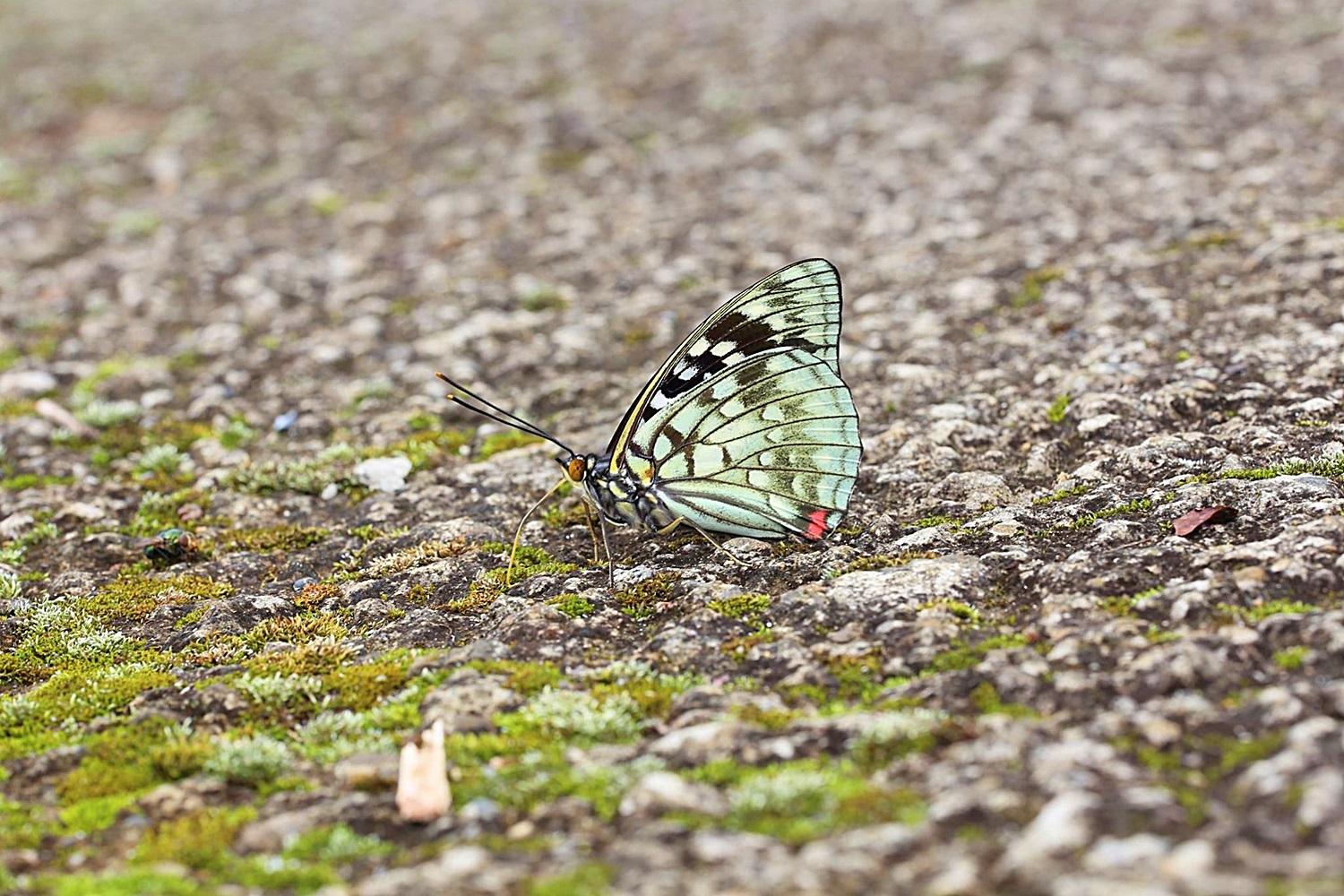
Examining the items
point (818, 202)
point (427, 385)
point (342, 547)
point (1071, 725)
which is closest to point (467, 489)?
point (342, 547)

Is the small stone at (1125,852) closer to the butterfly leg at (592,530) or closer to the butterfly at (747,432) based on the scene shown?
the butterfly at (747,432)

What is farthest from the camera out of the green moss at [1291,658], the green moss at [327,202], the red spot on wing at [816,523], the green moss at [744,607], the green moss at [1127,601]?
the green moss at [327,202]

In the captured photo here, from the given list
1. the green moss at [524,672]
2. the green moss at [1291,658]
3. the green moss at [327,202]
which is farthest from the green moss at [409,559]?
the green moss at [327,202]

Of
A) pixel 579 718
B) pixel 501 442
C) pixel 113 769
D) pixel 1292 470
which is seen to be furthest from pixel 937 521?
pixel 113 769

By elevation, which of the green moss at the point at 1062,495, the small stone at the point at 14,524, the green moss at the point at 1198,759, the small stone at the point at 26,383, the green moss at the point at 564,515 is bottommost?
the green moss at the point at 1198,759

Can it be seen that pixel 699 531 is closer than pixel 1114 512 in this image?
No

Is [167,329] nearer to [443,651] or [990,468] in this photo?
[443,651]

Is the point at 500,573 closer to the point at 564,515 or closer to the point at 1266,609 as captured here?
the point at 564,515
